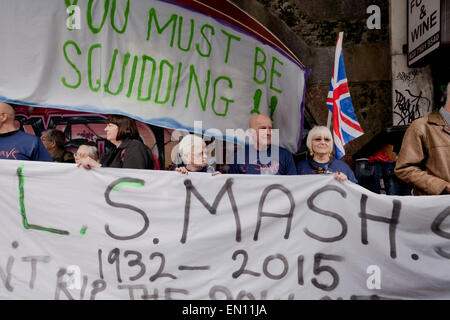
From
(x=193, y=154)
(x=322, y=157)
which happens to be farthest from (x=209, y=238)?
(x=322, y=157)

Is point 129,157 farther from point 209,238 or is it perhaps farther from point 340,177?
point 340,177

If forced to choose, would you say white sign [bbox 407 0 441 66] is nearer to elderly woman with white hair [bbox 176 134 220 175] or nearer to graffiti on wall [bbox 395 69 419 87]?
graffiti on wall [bbox 395 69 419 87]

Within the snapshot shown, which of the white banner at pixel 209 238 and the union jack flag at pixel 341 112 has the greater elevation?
the union jack flag at pixel 341 112

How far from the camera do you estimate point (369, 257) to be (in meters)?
3.76

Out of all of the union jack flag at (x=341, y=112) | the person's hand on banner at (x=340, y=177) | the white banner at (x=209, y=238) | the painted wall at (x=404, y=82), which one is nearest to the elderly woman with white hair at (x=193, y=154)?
the white banner at (x=209, y=238)

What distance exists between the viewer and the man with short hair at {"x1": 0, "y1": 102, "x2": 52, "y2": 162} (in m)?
4.22

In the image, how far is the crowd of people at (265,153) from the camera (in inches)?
159

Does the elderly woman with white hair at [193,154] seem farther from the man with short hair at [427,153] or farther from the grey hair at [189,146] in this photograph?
the man with short hair at [427,153]

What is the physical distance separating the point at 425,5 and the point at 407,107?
127 cm

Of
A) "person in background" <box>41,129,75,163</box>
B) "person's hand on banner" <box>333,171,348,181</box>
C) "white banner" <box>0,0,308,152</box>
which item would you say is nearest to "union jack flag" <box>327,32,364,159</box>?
"white banner" <box>0,0,308,152</box>

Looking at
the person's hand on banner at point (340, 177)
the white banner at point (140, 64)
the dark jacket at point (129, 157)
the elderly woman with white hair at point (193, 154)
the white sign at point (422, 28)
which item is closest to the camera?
the person's hand on banner at point (340, 177)

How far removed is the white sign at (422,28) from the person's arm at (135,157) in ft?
10.9

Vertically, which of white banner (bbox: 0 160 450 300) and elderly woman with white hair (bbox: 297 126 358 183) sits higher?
elderly woman with white hair (bbox: 297 126 358 183)

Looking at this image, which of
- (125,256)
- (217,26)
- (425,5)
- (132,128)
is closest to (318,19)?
(425,5)
